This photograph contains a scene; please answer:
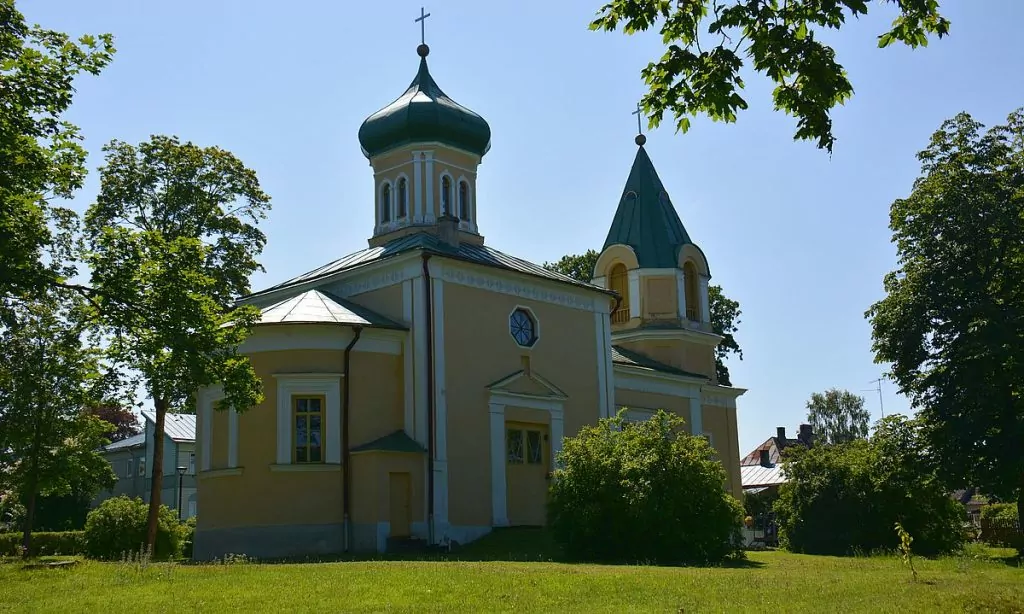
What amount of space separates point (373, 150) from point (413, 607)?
19.1 m

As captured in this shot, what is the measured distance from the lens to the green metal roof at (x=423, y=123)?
27391mm

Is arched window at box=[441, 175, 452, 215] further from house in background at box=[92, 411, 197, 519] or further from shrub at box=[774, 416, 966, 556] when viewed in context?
house in background at box=[92, 411, 197, 519]

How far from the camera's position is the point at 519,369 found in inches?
984

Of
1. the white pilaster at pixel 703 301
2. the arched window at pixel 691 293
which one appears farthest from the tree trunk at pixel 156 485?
the white pilaster at pixel 703 301

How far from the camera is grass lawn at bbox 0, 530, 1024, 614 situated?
10812mm

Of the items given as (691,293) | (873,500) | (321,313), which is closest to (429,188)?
(321,313)

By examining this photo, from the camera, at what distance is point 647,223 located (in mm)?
33250

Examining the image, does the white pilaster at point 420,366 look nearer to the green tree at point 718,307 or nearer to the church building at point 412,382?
the church building at point 412,382

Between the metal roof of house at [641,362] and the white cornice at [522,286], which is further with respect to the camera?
the metal roof of house at [641,362]

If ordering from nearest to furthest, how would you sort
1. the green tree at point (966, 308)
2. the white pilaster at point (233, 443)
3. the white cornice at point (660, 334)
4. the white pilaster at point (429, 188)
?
the green tree at point (966, 308) < the white pilaster at point (233, 443) < the white pilaster at point (429, 188) < the white cornice at point (660, 334)

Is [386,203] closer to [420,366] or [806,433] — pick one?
[420,366]

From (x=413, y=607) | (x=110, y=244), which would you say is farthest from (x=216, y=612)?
(x=110, y=244)

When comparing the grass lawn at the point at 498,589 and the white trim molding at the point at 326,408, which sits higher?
the white trim molding at the point at 326,408

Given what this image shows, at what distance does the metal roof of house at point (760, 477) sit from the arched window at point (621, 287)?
18197 millimetres
